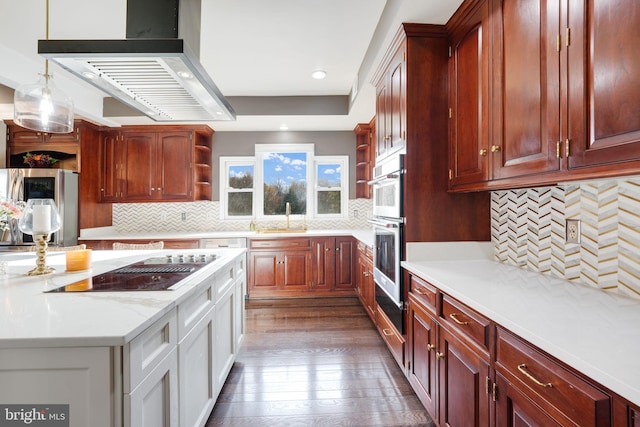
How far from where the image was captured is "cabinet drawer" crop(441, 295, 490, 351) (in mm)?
1224

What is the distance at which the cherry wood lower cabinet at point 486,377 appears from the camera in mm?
789

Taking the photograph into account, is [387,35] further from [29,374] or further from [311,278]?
[311,278]

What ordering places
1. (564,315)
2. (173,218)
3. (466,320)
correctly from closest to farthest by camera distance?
(564,315)
(466,320)
(173,218)

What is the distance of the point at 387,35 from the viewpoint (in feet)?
7.43

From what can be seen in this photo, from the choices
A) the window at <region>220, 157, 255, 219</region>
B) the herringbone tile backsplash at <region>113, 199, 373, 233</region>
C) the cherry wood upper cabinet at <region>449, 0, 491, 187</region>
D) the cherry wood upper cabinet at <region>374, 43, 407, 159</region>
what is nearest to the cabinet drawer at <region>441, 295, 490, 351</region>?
the cherry wood upper cabinet at <region>449, 0, 491, 187</region>

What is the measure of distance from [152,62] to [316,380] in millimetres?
2214

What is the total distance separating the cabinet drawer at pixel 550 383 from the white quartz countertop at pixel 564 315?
0.18 ft

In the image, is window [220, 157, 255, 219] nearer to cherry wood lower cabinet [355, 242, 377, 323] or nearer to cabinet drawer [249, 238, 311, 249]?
cabinet drawer [249, 238, 311, 249]

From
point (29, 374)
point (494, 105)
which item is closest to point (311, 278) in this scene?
point (494, 105)

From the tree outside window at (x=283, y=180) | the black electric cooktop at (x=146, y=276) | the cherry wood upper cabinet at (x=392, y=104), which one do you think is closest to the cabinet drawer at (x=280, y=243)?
the tree outside window at (x=283, y=180)

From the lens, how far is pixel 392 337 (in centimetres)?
244

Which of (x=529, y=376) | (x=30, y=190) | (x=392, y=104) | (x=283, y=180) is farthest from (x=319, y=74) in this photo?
(x=30, y=190)

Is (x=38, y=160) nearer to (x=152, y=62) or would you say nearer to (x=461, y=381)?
(x=152, y=62)
